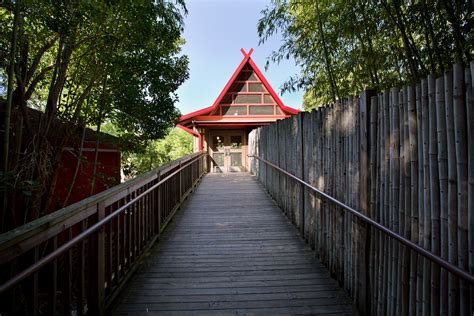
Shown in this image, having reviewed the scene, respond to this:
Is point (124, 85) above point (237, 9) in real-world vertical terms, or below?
below

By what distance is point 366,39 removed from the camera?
495 cm

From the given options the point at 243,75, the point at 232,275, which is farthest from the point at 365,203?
the point at 243,75

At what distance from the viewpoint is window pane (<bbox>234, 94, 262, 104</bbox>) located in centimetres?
1366

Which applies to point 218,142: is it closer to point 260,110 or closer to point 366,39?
point 260,110

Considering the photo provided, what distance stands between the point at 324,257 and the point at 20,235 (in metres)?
2.83

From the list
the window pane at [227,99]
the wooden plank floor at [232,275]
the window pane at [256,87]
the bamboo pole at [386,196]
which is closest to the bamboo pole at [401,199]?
the bamboo pole at [386,196]

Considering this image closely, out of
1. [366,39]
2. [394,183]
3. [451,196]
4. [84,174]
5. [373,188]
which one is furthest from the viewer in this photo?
[84,174]

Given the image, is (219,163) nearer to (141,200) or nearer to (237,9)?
(237,9)

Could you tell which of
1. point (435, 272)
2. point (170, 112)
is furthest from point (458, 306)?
point (170, 112)

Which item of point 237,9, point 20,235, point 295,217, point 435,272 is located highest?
point 237,9

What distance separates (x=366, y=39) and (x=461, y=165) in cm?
428

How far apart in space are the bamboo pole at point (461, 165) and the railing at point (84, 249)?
2.10m

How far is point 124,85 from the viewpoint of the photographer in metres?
6.23

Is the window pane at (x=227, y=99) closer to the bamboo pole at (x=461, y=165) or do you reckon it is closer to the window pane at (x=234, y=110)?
the window pane at (x=234, y=110)
